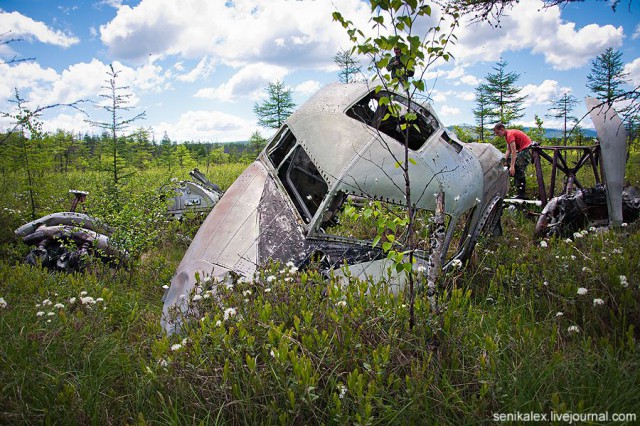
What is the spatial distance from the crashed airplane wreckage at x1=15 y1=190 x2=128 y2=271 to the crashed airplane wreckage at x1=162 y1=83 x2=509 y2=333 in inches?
106

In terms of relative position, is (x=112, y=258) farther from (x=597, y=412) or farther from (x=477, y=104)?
(x=477, y=104)

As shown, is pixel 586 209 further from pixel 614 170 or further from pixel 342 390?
pixel 342 390

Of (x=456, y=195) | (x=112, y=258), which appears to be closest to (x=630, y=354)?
(x=456, y=195)

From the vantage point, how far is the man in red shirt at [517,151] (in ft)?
29.8

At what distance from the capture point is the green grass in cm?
218

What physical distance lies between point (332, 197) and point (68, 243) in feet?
16.4

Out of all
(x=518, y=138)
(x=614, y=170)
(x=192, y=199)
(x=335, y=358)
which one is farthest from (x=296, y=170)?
(x=518, y=138)

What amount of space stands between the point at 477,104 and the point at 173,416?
82.2 ft

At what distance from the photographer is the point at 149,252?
23.9 ft

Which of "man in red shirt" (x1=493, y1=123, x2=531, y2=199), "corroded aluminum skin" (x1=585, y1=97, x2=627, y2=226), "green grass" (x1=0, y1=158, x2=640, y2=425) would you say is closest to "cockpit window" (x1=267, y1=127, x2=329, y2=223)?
"green grass" (x1=0, y1=158, x2=640, y2=425)

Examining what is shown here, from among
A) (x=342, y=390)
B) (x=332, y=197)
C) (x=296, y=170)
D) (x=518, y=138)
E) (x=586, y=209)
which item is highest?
(x=518, y=138)

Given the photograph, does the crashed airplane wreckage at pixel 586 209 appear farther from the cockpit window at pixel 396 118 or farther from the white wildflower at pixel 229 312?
the white wildflower at pixel 229 312

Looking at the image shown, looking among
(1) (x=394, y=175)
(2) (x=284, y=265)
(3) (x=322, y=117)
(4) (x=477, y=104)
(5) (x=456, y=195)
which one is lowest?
(2) (x=284, y=265)

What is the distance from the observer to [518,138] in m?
9.56
